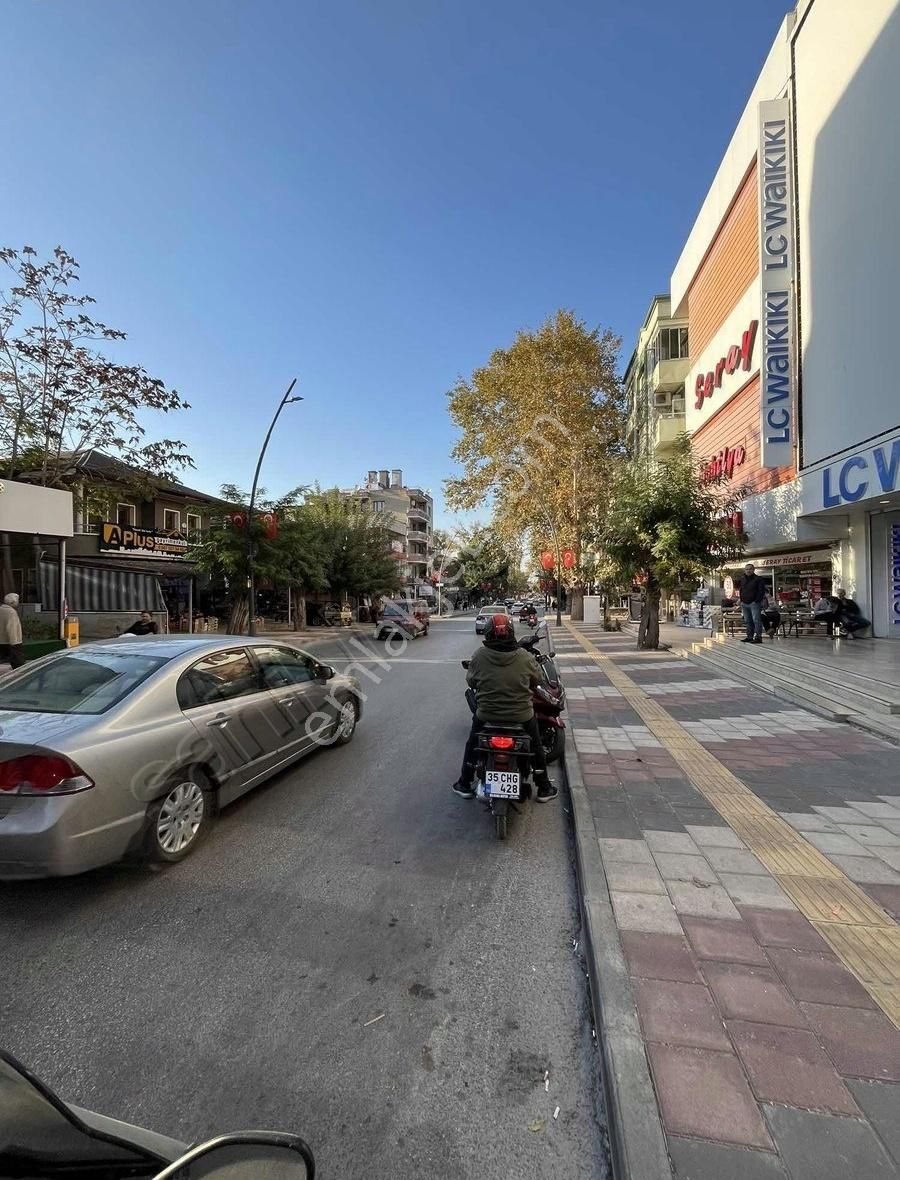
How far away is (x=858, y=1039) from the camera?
2158mm

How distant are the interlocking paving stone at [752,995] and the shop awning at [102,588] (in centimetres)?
2205

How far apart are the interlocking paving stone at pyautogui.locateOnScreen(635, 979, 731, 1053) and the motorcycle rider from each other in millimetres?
2043

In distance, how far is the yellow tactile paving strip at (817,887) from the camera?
2564 mm

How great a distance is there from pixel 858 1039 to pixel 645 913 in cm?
99

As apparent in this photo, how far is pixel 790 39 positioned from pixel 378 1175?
21578 mm

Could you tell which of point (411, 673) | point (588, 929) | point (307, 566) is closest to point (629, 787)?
point (588, 929)

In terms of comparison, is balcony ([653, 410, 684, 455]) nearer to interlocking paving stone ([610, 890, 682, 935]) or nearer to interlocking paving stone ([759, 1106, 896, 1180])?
interlocking paving stone ([610, 890, 682, 935])

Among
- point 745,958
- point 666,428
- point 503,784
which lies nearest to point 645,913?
point 745,958

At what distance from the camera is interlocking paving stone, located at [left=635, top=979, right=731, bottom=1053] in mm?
2160

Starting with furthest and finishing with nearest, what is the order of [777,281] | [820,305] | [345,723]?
[777,281] → [820,305] → [345,723]

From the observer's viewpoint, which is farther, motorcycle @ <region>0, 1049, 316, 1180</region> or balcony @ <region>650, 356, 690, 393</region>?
balcony @ <region>650, 356, 690, 393</region>

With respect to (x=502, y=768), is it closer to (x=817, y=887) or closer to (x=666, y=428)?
(x=817, y=887)

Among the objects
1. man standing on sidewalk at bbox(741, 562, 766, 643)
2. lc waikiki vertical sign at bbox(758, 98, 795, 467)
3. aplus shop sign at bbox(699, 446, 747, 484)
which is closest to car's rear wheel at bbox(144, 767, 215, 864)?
man standing on sidewalk at bbox(741, 562, 766, 643)

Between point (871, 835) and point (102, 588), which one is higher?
point (102, 588)
